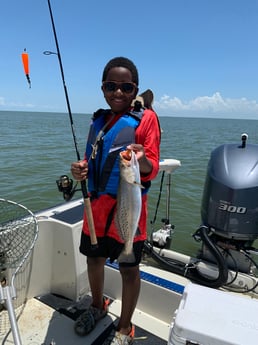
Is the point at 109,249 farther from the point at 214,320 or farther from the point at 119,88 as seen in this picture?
the point at 119,88

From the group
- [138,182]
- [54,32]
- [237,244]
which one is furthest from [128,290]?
[54,32]

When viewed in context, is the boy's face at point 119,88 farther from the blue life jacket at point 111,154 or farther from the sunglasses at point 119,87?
the blue life jacket at point 111,154

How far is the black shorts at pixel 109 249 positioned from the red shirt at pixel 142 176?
0.15ft

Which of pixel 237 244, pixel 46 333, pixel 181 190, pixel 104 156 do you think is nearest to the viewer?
pixel 104 156

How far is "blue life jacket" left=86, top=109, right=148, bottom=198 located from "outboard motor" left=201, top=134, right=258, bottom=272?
4.52 feet

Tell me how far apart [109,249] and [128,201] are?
2.01 ft

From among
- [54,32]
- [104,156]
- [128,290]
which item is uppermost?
[54,32]

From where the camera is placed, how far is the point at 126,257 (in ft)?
7.24

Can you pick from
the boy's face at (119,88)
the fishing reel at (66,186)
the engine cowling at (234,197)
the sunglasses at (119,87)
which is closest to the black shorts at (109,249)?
the fishing reel at (66,186)

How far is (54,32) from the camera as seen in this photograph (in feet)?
10.6

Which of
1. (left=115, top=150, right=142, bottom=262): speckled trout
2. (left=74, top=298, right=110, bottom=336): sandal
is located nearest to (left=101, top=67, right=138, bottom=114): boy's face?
(left=115, top=150, right=142, bottom=262): speckled trout

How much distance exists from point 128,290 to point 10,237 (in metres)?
1.23

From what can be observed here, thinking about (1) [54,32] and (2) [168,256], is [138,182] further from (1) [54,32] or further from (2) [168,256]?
(1) [54,32]

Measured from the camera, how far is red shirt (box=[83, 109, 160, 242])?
7.23ft
